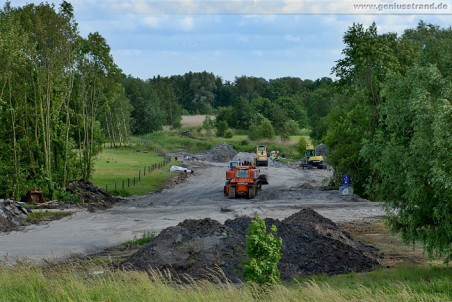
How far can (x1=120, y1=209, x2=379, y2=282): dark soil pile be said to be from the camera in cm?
2714

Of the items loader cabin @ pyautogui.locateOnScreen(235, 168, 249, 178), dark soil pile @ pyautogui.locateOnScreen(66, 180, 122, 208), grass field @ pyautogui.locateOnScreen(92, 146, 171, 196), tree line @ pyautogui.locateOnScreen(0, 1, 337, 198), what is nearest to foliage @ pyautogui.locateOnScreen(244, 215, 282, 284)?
tree line @ pyautogui.locateOnScreen(0, 1, 337, 198)

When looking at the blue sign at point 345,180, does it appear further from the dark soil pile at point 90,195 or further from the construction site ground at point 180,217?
the dark soil pile at point 90,195

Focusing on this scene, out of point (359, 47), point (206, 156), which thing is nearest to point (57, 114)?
point (359, 47)

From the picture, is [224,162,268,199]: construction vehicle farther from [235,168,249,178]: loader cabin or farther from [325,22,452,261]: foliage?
[325,22,452,261]: foliage

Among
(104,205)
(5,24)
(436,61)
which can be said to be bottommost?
(104,205)

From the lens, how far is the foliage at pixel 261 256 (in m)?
18.8

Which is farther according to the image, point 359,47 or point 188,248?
point 359,47

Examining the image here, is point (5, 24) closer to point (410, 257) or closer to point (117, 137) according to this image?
point (410, 257)

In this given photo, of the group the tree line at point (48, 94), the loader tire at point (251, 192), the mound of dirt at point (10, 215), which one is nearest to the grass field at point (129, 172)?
the tree line at point (48, 94)

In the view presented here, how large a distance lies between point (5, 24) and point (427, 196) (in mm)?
33532

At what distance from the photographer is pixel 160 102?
193m

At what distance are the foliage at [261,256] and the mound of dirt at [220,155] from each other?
104 metres

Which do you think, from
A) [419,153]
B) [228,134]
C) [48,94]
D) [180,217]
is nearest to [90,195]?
[48,94]

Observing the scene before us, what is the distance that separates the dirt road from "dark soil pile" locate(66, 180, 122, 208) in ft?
4.10
